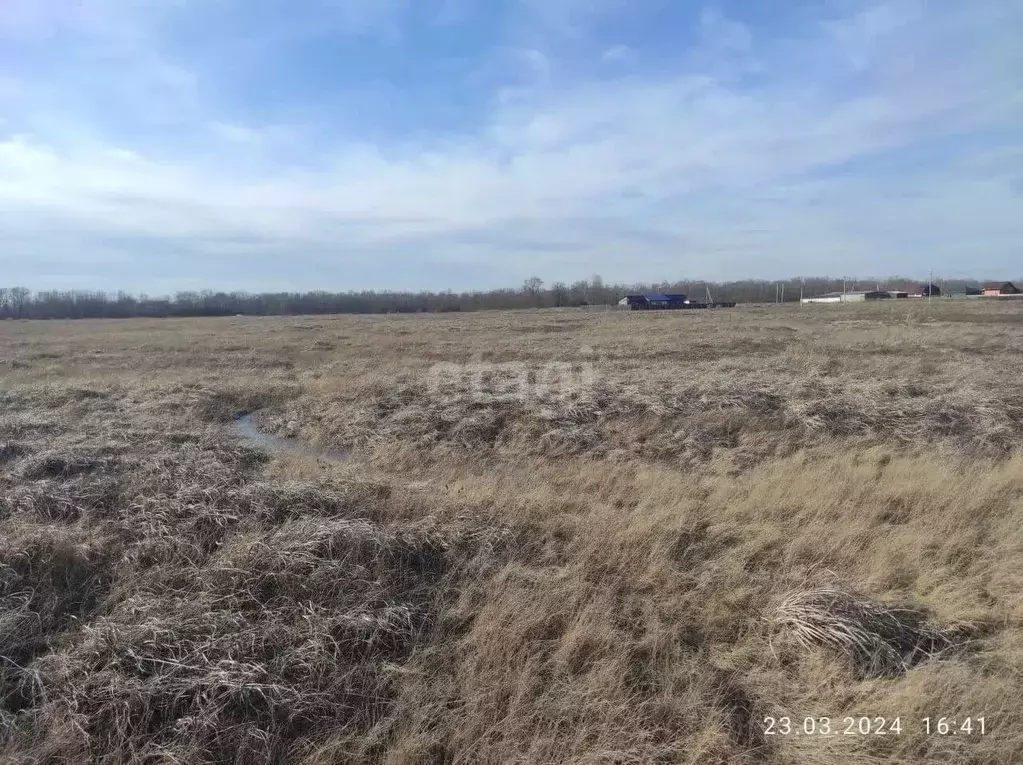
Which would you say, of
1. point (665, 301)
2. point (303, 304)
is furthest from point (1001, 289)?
point (303, 304)

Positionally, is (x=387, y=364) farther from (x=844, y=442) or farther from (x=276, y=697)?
(x=276, y=697)

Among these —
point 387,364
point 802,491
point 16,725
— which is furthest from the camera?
point 387,364

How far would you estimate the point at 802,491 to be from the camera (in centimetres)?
775

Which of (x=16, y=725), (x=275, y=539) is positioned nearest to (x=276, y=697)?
(x=16, y=725)

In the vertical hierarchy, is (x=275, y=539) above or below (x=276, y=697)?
above

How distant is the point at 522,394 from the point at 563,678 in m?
11.2

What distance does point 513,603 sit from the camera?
4.86 metres

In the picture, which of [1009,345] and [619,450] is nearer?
[619,450]
